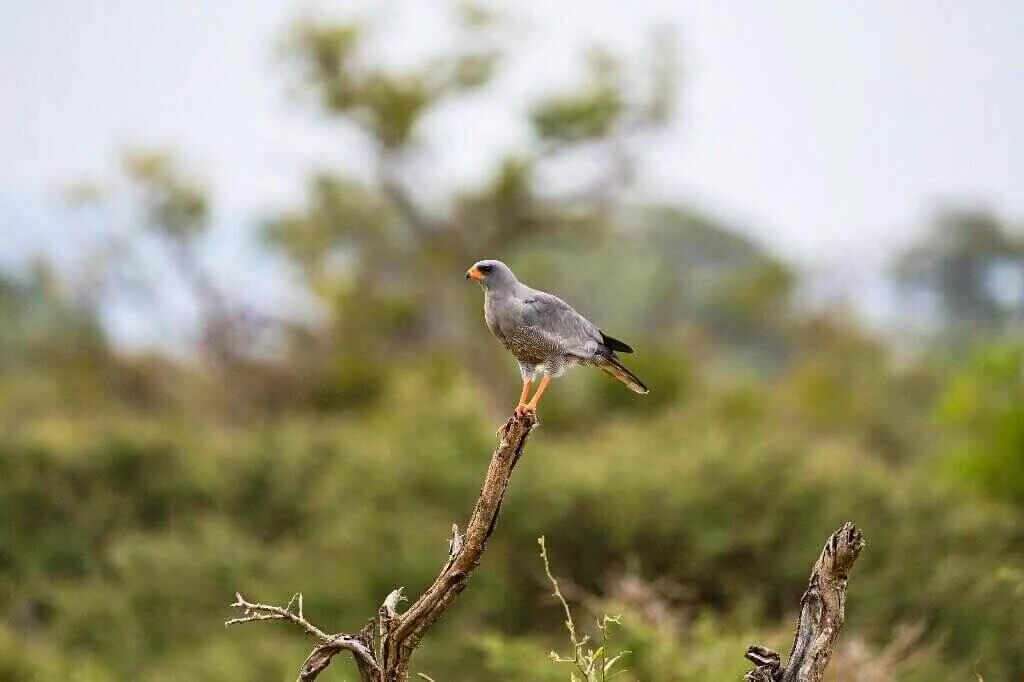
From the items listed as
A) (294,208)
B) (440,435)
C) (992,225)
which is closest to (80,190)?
(294,208)

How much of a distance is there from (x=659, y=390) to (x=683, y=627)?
14861mm

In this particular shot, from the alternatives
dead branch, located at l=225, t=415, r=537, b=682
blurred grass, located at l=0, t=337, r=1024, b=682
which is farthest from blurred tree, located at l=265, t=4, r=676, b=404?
dead branch, located at l=225, t=415, r=537, b=682

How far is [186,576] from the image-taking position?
52.5ft

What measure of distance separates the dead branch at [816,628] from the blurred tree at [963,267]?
48481 mm

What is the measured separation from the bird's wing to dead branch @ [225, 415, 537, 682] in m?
0.31

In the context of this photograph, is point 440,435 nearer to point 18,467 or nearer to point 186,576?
point 186,576

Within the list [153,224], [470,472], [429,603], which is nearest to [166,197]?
[153,224]

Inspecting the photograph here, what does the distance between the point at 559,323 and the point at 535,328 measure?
0.08m

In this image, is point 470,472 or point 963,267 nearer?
point 470,472

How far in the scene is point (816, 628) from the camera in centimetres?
415

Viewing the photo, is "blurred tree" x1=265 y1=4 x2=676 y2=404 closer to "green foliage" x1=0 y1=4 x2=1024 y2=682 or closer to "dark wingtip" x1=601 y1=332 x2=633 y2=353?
"green foliage" x1=0 y1=4 x2=1024 y2=682

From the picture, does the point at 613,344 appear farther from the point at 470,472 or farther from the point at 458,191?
the point at 458,191

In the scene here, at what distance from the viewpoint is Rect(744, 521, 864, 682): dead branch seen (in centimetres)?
411

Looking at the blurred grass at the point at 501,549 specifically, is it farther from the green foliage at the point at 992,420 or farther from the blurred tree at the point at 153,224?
the blurred tree at the point at 153,224
